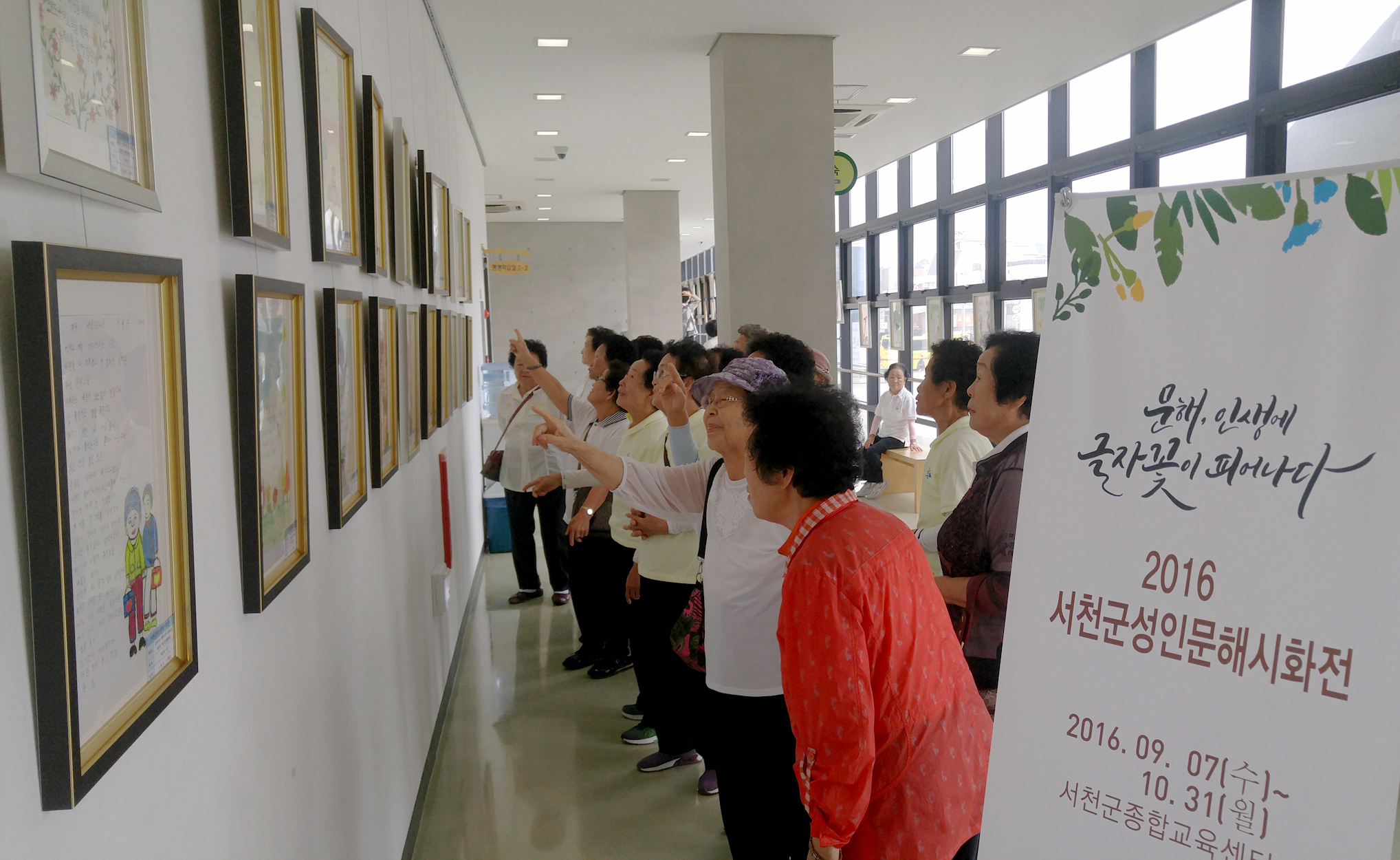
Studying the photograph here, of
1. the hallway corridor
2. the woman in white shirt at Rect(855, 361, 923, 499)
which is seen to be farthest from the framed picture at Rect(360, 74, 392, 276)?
the woman in white shirt at Rect(855, 361, 923, 499)

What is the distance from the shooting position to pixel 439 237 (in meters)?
4.36

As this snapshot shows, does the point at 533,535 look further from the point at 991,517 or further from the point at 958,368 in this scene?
the point at 991,517

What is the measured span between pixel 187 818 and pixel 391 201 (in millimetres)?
2222

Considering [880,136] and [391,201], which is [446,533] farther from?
[880,136]

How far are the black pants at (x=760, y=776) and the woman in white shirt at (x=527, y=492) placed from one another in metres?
2.92

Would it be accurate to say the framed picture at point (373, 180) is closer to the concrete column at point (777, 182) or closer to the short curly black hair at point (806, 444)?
the short curly black hair at point (806, 444)

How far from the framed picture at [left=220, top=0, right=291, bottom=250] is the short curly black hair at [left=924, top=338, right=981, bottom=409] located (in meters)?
2.14

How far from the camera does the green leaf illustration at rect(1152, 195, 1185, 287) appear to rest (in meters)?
1.53

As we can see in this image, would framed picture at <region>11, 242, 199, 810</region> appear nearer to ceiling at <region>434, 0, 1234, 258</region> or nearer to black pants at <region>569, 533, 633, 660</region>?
black pants at <region>569, 533, 633, 660</region>

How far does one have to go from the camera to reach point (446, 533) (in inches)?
182

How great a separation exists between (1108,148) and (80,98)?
23.9ft

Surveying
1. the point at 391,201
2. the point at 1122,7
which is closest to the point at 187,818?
the point at 391,201

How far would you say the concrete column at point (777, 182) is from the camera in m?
5.56

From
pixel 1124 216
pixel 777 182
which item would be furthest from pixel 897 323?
pixel 1124 216
